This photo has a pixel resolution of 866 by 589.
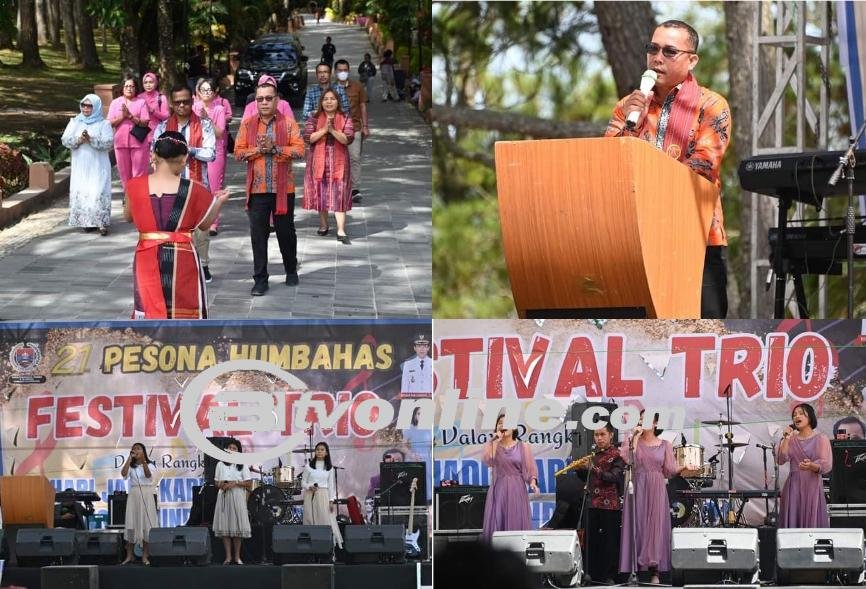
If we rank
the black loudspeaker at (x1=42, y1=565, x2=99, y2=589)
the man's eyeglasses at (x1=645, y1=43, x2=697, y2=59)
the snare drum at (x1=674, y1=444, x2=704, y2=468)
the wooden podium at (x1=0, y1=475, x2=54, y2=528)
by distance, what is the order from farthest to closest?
the wooden podium at (x1=0, y1=475, x2=54, y2=528) < the snare drum at (x1=674, y1=444, x2=704, y2=468) < the black loudspeaker at (x1=42, y1=565, x2=99, y2=589) < the man's eyeglasses at (x1=645, y1=43, x2=697, y2=59)

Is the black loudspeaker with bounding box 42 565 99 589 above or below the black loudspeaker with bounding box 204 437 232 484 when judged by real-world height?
below

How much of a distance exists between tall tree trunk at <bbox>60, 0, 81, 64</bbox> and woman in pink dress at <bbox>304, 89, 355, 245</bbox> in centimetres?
157

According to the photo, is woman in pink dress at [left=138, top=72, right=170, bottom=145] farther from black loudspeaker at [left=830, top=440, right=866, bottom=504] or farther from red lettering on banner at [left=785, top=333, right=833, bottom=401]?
black loudspeaker at [left=830, top=440, right=866, bottom=504]

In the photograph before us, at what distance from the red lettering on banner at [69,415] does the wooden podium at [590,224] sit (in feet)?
9.99

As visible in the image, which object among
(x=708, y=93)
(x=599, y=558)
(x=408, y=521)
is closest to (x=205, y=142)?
(x=408, y=521)

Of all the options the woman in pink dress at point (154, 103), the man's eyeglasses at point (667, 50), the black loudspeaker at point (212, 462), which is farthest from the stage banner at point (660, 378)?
the woman in pink dress at point (154, 103)

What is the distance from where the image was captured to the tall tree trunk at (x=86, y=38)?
9.20m

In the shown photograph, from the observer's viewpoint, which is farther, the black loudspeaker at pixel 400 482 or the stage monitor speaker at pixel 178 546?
the black loudspeaker at pixel 400 482

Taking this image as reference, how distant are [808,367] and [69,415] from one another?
343 cm

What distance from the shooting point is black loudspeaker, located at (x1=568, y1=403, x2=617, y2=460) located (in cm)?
671

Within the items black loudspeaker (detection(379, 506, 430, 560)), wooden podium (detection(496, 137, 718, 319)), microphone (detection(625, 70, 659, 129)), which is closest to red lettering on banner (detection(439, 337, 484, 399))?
black loudspeaker (detection(379, 506, 430, 560))

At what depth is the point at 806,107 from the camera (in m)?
8.92

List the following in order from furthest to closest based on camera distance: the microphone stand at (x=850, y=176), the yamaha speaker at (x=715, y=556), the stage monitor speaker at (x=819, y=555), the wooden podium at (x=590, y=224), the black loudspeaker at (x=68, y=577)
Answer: the black loudspeaker at (x=68, y=577), the yamaha speaker at (x=715, y=556), the stage monitor speaker at (x=819, y=555), the microphone stand at (x=850, y=176), the wooden podium at (x=590, y=224)

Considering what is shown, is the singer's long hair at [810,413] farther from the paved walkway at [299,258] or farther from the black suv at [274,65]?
the black suv at [274,65]
